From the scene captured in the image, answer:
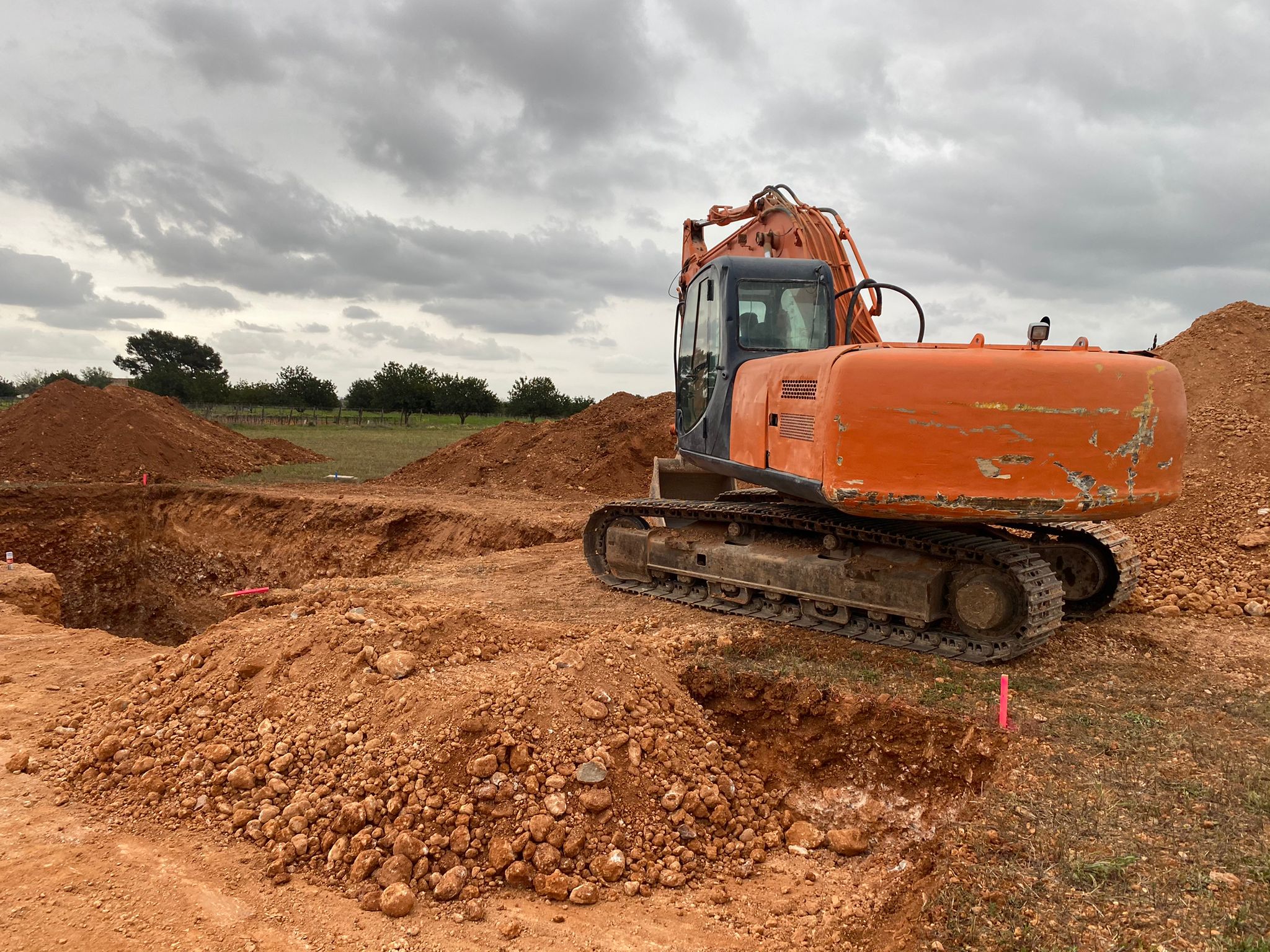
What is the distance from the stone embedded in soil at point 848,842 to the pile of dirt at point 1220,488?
15.7ft

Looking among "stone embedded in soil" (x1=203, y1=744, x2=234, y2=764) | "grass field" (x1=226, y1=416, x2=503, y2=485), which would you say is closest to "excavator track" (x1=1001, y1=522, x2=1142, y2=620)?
"stone embedded in soil" (x1=203, y1=744, x2=234, y2=764)

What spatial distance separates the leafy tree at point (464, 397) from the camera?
6028 cm

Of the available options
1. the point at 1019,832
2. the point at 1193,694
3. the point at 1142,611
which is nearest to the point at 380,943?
the point at 1019,832

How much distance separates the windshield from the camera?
22.0 feet

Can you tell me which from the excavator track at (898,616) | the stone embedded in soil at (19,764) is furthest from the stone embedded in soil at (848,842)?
the stone embedded in soil at (19,764)

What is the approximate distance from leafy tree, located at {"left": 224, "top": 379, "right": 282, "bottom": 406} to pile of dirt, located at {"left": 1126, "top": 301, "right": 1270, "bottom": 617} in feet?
188

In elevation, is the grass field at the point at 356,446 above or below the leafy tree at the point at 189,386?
below

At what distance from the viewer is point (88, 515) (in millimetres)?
15688

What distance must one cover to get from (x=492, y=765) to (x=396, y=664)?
54.6 inches

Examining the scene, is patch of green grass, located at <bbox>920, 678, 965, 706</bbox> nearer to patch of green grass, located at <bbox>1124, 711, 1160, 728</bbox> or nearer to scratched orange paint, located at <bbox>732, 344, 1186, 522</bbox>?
patch of green grass, located at <bbox>1124, 711, 1160, 728</bbox>

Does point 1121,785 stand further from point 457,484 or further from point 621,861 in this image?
point 457,484

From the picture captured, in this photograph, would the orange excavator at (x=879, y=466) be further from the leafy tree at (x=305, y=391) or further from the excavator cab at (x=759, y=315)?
the leafy tree at (x=305, y=391)

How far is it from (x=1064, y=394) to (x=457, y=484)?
15.4m

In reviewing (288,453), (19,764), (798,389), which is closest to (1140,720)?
(798,389)
